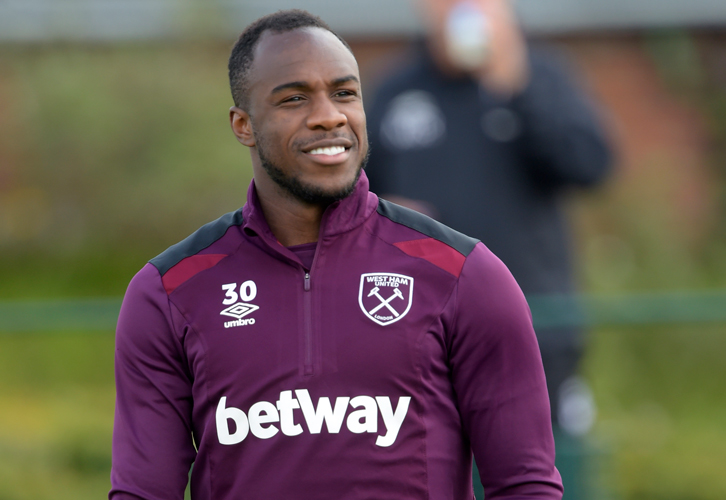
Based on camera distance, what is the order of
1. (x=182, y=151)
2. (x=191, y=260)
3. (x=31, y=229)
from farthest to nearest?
(x=31, y=229) → (x=182, y=151) → (x=191, y=260)

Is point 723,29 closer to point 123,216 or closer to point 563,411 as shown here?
point 123,216

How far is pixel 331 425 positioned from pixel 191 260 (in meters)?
0.51

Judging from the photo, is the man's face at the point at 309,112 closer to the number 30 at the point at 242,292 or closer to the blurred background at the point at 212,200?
the number 30 at the point at 242,292

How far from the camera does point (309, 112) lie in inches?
87.0

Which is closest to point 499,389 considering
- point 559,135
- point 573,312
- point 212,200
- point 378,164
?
point 559,135

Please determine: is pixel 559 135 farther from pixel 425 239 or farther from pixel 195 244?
pixel 195 244

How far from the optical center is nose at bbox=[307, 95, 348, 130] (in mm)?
2193

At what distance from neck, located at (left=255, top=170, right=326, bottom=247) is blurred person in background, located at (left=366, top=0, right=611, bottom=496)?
1.70m

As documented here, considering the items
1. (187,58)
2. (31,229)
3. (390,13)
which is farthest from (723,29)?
(31,229)

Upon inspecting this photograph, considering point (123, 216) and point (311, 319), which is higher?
point (123, 216)

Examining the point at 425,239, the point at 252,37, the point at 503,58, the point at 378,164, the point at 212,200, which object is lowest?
the point at 425,239

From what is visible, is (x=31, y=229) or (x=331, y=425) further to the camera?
(x=31, y=229)

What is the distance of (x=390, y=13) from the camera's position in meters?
10.9

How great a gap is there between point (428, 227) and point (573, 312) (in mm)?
2398
